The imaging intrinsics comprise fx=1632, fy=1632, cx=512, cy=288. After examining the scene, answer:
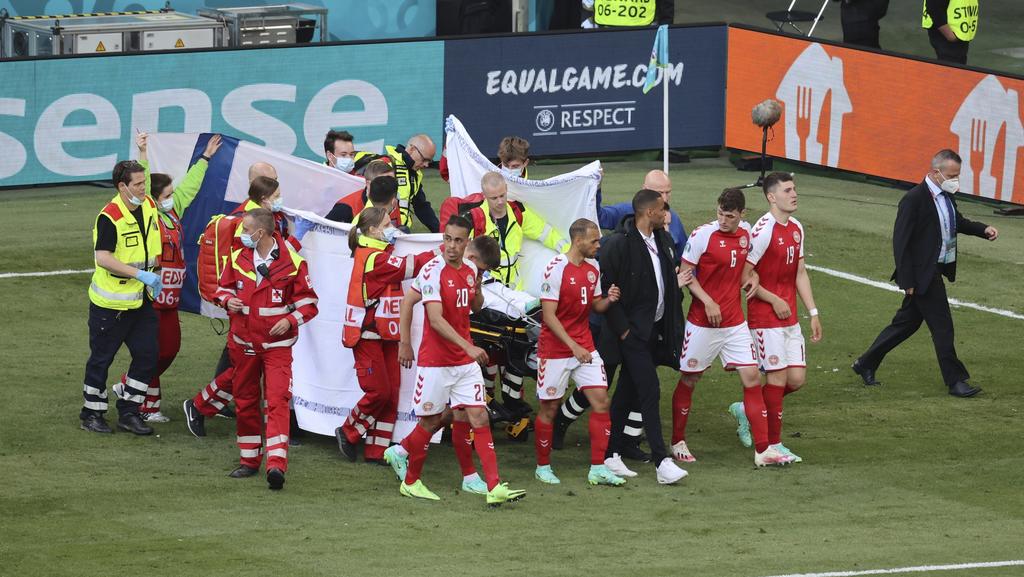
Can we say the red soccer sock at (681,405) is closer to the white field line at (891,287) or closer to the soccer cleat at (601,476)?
the soccer cleat at (601,476)

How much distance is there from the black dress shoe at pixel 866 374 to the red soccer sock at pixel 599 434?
3953 mm

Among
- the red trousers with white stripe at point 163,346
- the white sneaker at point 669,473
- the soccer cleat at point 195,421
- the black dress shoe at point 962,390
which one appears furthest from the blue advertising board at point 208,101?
the white sneaker at point 669,473

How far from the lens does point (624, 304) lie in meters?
12.1

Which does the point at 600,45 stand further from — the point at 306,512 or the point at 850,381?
the point at 306,512

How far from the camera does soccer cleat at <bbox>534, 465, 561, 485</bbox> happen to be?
12000mm

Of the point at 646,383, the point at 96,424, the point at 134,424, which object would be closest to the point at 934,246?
the point at 646,383

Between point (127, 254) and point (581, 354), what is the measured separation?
3.64m

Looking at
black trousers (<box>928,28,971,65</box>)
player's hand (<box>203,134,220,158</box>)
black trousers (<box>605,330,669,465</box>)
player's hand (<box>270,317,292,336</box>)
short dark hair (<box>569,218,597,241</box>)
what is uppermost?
black trousers (<box>928,28,971,65</box>)

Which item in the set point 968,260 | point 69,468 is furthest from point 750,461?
point 968,260

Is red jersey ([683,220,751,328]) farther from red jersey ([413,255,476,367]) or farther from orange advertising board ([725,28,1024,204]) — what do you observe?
orange advertising board ([725,28,1024,204])

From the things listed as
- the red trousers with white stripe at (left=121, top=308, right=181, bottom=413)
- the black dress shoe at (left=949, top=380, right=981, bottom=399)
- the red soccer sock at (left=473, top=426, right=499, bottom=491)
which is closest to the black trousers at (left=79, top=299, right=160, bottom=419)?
the red trousers with white stripe at (left=121, top=308, right=181, bottom=413)

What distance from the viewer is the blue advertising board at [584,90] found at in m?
23.6

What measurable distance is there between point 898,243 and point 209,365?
21.1 ft

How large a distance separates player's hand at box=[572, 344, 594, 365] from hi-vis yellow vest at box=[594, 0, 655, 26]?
1673cm
